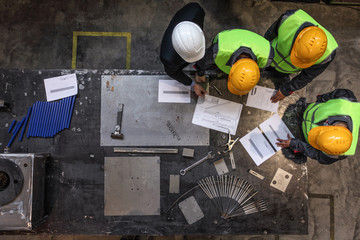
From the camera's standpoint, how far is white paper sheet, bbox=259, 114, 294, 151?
253 cm

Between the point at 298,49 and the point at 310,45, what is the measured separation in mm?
96

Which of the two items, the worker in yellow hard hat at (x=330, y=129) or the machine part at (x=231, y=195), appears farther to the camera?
the machine part at (x=231, y=195)

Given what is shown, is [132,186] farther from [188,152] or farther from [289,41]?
[289,41]

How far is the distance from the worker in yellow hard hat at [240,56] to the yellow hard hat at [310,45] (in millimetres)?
257

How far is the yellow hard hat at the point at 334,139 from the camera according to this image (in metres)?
2.04

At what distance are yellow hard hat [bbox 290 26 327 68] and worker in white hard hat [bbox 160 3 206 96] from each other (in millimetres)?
845

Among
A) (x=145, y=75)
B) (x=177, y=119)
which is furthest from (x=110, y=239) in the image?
(x=145, y=75)

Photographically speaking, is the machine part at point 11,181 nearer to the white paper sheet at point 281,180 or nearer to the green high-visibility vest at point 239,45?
the green high-visibility vest at point 239,45

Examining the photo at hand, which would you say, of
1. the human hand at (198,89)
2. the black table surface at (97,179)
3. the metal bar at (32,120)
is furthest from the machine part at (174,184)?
the metal bar at (32,120)

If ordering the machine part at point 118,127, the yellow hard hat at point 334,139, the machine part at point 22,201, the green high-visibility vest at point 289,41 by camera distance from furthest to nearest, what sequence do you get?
the machine part at point 118,127 → the green high-visibility vest at point 289,41 → the machine part at point 22,201 → the yellow hard hat at point 334,139

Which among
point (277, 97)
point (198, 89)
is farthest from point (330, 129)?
point (198, 89)

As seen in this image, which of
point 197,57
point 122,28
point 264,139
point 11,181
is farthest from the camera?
point 122,28

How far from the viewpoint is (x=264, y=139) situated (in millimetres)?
2529

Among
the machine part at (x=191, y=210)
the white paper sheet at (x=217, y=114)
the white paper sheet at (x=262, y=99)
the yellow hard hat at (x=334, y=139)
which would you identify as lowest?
the machine part at (x=191, y=210)
